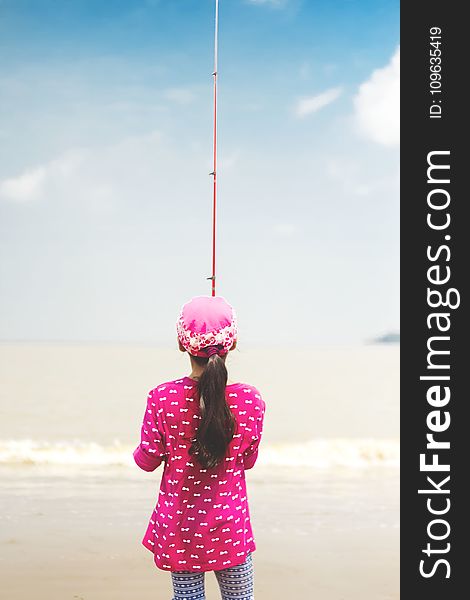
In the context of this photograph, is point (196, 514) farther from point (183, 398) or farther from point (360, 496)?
point (360, 496)

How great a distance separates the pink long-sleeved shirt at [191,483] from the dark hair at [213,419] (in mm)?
28

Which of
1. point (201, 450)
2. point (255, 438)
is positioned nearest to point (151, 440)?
point (201, 450)

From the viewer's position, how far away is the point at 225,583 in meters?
2.11

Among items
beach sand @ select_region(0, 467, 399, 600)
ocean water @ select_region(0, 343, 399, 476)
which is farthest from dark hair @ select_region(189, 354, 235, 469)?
beach sand @ select_region(0, 467, 399, 600)

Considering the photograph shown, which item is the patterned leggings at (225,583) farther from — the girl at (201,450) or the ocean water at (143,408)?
the ocean water at (143,408)

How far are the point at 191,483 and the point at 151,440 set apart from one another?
0.14m

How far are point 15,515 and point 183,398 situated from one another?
278 centimetres

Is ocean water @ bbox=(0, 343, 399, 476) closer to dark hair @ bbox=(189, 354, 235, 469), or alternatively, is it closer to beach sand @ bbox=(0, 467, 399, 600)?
dark hair @ bbox=(189, 354, 235, 469)

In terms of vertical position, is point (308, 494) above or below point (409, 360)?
below

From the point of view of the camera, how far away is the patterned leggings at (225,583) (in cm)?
208

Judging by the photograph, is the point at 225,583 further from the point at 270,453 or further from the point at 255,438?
the point at 270,453

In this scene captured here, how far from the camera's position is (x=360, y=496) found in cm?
534

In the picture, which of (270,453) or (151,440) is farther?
(270,453)

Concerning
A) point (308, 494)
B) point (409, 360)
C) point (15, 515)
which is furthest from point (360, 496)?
point (409, 360)
